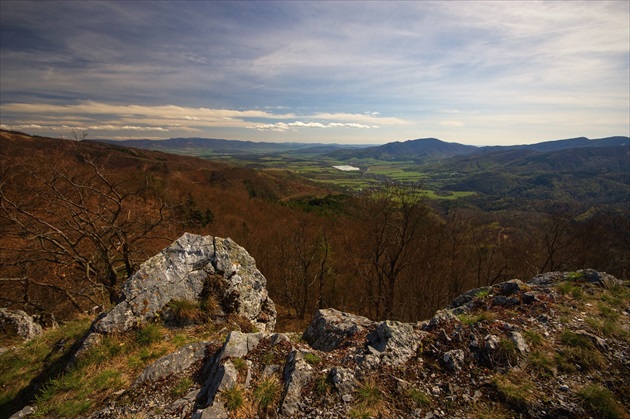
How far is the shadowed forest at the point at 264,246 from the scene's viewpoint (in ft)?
45.2

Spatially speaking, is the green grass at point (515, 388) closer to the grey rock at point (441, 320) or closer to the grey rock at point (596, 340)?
the grey rock at point (441, 320)

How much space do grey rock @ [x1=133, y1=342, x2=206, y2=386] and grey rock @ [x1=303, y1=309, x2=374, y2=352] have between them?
294cm

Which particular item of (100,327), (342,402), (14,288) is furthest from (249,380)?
(14,288)

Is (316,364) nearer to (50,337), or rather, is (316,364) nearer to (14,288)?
(50,337)

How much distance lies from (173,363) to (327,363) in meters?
3.55

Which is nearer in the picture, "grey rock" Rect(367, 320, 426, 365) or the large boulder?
"grey rock" Rect(367, 320, 426, 365)

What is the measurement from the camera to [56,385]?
5.94 metres

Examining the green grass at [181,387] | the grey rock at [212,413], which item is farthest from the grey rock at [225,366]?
the green grass at [181,387]

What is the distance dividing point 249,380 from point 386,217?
20.2m

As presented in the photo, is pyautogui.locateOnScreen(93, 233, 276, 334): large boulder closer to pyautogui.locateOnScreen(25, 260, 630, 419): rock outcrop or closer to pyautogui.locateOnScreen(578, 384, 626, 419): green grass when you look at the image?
pyautogui.locateOnScreen(25, 260, 630, 419): rock outcrop

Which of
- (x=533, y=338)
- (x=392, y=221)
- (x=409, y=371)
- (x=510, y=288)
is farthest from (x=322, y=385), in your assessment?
(x=392, y=221)

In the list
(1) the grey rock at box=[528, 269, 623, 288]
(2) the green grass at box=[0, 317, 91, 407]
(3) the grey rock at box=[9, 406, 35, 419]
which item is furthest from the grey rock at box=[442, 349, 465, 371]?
(2) the green grass at box=[0, 317, 91, 407]

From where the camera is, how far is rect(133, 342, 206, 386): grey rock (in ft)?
19.9

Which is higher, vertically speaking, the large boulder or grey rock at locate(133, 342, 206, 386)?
the large boulder
